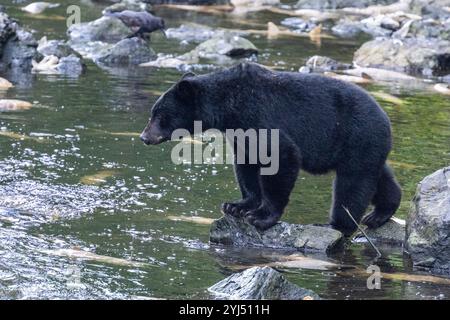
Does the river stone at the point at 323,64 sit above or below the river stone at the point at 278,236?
below

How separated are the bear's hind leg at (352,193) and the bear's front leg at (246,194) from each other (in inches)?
26.2

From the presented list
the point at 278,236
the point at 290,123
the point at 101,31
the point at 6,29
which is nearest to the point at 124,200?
the point at 278,236

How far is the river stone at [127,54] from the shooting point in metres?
19.2

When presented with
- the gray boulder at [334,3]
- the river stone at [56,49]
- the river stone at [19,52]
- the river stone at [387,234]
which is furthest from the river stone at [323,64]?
the gray boulder at [334,3]

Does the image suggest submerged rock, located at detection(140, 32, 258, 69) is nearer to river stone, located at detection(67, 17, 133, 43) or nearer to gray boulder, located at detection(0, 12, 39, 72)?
river stone, located at detection(67, 17, 133, 43)

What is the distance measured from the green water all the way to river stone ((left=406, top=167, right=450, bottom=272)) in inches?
7.9

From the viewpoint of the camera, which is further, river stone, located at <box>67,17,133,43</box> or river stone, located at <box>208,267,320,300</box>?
river stone, located at <box>67,17,133,43</box>

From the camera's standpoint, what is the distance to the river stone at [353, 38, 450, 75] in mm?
20219

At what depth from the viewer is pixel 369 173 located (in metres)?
8.62

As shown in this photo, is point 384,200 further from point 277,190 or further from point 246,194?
point 246,194

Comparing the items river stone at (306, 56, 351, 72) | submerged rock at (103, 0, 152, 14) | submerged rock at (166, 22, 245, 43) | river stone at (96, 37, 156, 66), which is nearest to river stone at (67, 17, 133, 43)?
submerged rock at (166, 22, 245, 43)

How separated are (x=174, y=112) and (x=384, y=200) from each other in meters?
1.99

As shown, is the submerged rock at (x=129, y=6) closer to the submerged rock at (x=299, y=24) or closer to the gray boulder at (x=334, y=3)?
the submerged rock at (x=299, y=24)

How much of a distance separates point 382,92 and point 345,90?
8.59 meters
